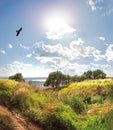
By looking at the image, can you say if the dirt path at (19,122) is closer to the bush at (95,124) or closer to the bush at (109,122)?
the bush at (95,124)

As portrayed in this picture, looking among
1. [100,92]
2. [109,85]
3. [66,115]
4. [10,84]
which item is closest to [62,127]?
[66,115]

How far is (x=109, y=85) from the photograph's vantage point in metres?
39.2

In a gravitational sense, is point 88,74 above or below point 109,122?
above

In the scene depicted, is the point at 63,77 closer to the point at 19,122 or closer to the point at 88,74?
the point at 88,74

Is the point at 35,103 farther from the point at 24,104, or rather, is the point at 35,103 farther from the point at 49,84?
the point at 49,84

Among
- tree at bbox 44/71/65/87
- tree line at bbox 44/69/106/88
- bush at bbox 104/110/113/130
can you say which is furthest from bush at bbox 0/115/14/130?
tree at bbox 44/71/65/87

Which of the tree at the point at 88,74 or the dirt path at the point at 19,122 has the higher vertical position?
the tree at the point at 88,74

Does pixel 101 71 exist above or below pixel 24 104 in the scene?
above

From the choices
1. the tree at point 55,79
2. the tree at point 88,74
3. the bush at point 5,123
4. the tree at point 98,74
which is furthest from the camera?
the tree at point 88,74

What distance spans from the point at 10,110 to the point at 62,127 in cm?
249

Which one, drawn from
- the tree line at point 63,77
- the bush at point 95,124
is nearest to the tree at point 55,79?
the tree line at point 63,77

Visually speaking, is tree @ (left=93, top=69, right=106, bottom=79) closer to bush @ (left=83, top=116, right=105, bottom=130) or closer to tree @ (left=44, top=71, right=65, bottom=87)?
tree @ (left=44, top=71, right=65, bottom=87)

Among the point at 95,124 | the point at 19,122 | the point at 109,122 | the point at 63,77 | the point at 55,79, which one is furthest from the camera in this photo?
the point at 63,77

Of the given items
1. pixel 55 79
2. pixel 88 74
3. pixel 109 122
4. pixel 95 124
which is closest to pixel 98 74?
pixel 88 74
